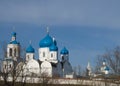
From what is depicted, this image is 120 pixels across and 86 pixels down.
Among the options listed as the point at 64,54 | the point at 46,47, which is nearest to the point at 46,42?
the point at 46,47

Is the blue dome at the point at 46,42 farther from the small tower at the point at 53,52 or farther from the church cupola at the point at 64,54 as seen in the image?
the church cupola at the point at 64,54

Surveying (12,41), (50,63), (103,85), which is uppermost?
(12,41)

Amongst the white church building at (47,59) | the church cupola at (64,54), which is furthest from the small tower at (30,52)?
the church cupola at (64,54)

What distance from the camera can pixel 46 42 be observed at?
5012cm

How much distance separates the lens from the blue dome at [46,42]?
4998 cm

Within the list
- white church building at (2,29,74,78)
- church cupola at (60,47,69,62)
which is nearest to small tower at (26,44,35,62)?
white church building at (2,29,74,78)

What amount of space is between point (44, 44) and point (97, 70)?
47.6ft

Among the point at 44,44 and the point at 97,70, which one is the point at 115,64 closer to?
the point at 97,70

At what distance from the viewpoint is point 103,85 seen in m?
30.2

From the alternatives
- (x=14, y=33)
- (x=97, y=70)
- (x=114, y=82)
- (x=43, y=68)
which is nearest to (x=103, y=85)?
(x=114, y=82)

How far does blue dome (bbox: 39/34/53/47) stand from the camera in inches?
1968

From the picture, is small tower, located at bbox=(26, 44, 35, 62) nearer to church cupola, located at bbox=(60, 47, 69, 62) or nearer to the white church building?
the white church building

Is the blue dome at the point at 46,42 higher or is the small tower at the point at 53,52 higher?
the blue dome at the point at 46,42

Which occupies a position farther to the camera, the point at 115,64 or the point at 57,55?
the point at 57,55
